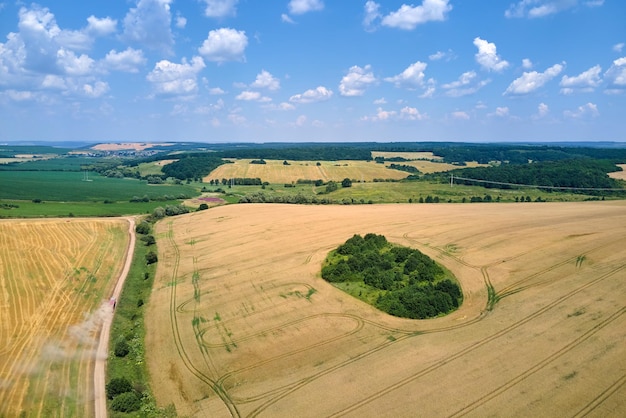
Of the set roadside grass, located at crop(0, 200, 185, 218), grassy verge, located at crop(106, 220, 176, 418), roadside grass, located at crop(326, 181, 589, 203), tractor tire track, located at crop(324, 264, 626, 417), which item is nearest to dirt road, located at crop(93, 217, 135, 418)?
grassy verge, located at crop(106, 220, 176, 418)

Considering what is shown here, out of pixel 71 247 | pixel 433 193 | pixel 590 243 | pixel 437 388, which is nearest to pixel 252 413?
pixel 437 388

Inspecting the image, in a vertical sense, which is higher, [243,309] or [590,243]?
[590,243]

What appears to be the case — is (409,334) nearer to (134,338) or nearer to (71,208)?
(134,338)

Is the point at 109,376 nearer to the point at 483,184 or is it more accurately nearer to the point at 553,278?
the point at 553,278

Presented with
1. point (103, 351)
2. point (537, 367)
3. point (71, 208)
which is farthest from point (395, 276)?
point (71, 208)

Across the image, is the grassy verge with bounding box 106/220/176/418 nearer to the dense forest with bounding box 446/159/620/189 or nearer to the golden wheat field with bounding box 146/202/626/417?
the golden wheat field with bounding box 146/202/626/417
